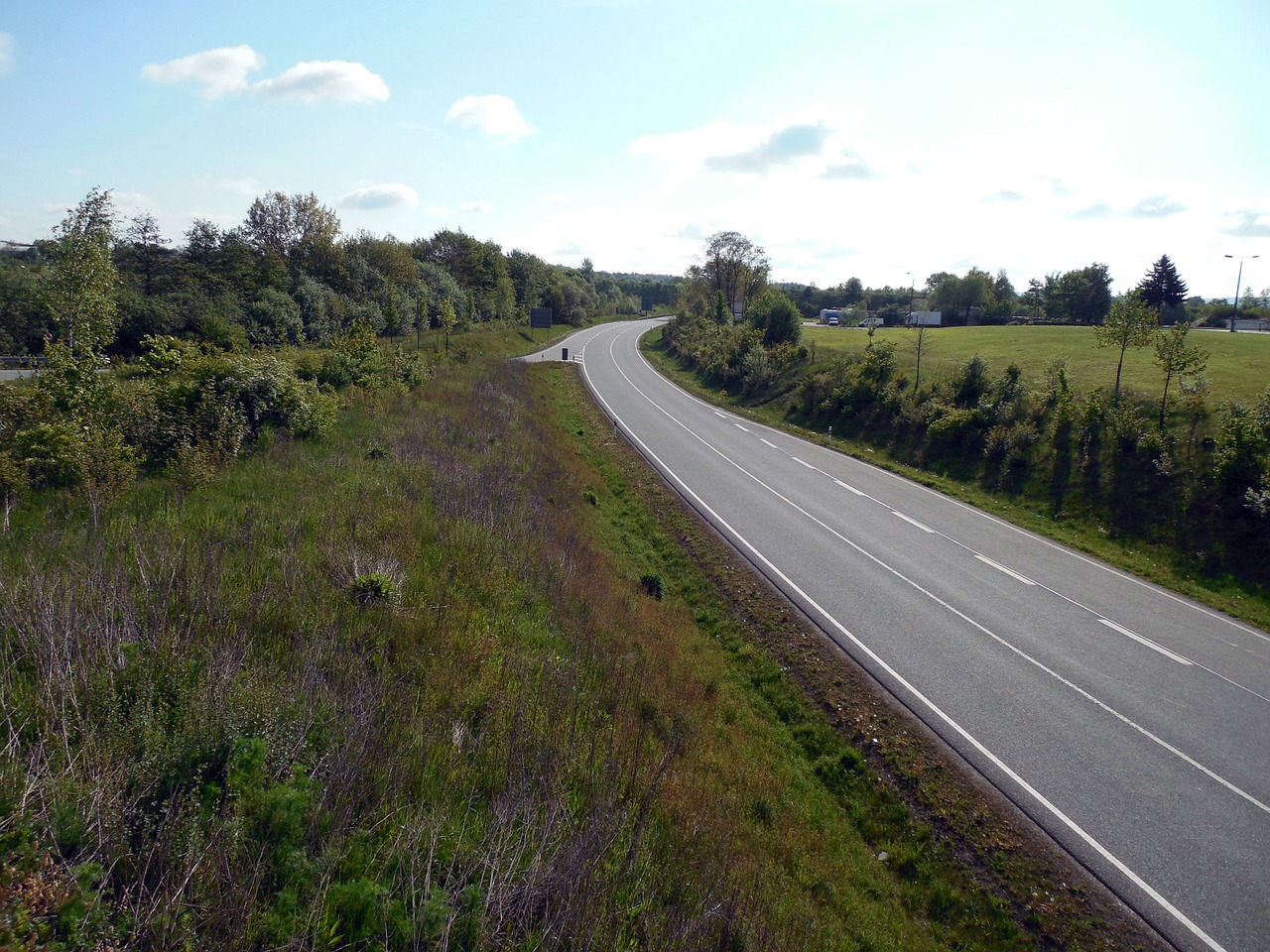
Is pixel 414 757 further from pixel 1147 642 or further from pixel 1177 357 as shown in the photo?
pixel 1177 357

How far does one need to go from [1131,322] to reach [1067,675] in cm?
2057

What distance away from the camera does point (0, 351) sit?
124 ft

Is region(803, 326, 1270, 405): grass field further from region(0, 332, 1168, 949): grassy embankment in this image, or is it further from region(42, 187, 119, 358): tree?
region(42, 187, 119, 358): tree

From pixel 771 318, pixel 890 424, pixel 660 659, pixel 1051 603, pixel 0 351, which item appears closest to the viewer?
pixel 660 659

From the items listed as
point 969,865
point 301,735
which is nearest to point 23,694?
point 301,735

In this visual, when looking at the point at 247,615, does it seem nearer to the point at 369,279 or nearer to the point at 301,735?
the point at 301,735

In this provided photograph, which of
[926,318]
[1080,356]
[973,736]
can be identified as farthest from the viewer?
[926,318]

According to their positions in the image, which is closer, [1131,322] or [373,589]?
[373,589]

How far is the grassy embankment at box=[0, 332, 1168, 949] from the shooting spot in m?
3.58

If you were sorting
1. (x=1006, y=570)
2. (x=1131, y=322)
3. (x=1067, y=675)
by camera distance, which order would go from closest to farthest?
(x=1067, y=675)
(x=1006, y=570)
(x=1131, y=322)

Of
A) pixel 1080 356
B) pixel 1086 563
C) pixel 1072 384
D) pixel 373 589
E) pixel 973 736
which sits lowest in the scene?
pixel 973 736

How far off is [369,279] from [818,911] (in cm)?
6018

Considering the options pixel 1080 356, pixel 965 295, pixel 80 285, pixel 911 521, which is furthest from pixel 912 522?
pixel 965 295

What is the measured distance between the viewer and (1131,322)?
2505 centimetres
